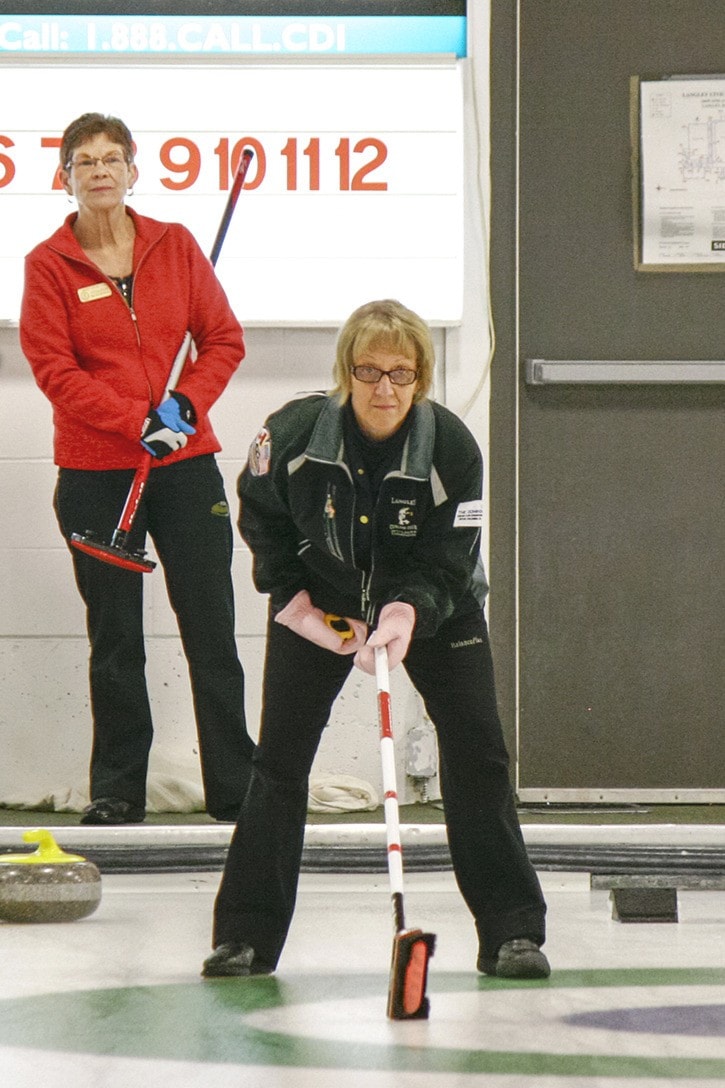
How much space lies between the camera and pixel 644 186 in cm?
448

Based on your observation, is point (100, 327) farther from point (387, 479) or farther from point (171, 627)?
point (387, 479)

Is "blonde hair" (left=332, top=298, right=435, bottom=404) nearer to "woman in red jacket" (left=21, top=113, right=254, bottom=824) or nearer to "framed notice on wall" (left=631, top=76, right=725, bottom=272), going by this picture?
"woman in red jacket" (left=21, top=113, right=254, bottom=824)

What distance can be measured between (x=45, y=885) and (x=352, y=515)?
106 cm

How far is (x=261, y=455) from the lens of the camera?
102 inches

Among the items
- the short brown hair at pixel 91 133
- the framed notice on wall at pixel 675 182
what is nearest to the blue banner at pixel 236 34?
the framed notice on wall at pixel 675 182

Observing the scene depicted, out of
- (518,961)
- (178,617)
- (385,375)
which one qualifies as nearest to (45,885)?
(178,617)

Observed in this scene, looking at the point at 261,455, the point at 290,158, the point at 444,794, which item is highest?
→ the point at 290,158

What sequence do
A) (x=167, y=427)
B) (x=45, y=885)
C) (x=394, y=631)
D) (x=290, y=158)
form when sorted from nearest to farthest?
1. (x=394, y=631)
2. (x=45, y=885)
3. (x=167, y=427)
4. (x=290, y=158)

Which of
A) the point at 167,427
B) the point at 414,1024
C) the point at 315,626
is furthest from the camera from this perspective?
the point at 167,427

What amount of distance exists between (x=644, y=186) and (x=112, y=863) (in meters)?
2.47

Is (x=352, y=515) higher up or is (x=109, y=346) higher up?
(x=109, y=346)

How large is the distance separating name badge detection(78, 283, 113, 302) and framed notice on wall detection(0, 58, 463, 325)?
68 centimetres

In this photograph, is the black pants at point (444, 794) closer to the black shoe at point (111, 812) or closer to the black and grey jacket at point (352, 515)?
the black and grey jacket at point (352, 515)

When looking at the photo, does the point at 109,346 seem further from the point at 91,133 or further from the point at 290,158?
the point at 290,158
